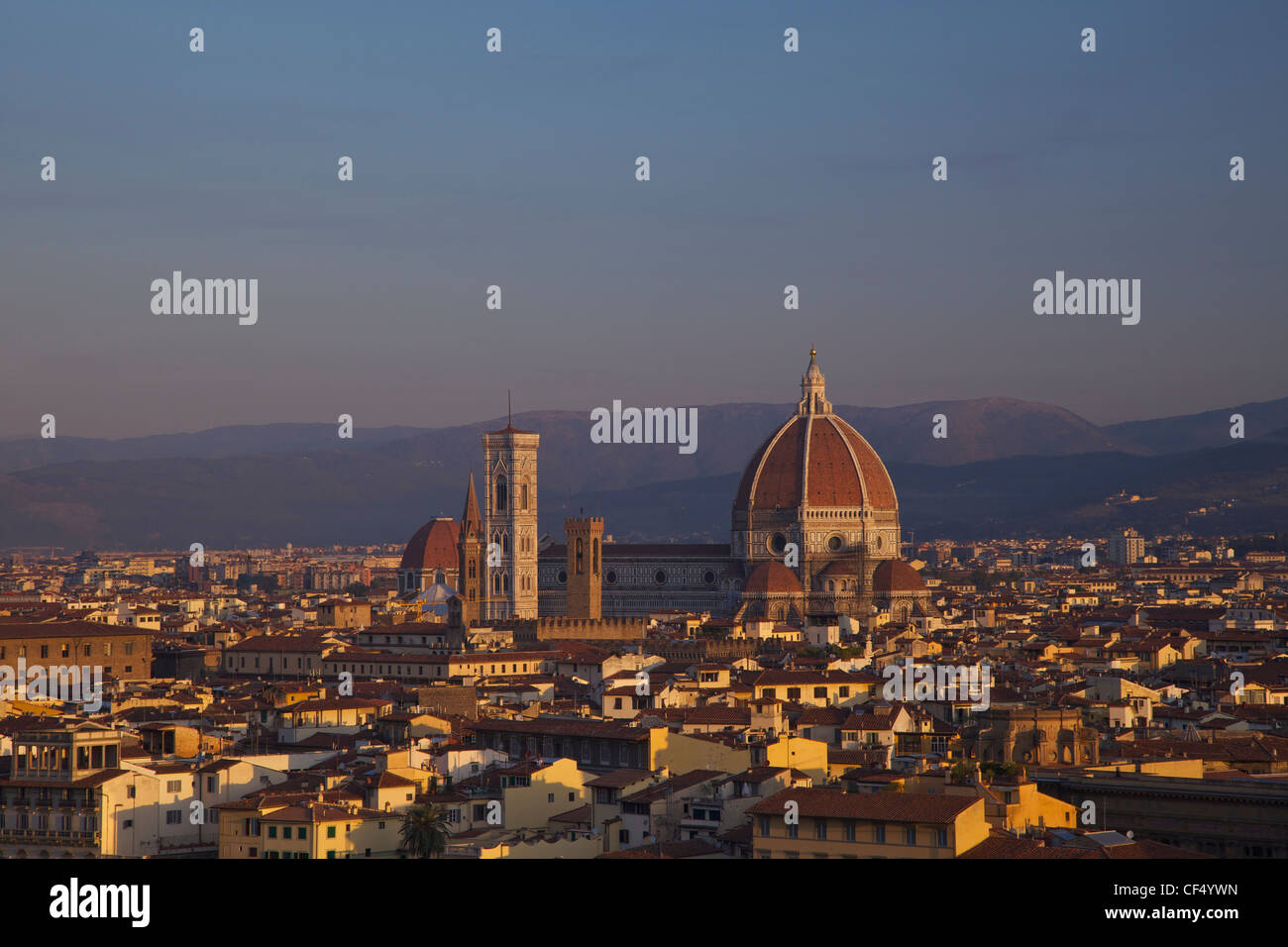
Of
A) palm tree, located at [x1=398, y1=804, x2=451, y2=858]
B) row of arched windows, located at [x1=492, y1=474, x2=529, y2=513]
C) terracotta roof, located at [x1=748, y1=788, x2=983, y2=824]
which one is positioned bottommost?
palm tree, located at [x1=398, y1=804, x2=451, y2=858]

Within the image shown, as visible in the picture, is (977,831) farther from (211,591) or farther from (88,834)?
(211,591)

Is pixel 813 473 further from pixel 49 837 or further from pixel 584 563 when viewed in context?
pixel 49 837

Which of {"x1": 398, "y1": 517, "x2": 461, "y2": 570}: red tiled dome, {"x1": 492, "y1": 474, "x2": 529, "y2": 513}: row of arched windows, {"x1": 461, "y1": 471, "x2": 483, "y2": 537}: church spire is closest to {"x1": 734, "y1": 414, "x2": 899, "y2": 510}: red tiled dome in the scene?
{"x1": 492, "y1": 474, "x2": 529, "y2": 513}: row of arched windows

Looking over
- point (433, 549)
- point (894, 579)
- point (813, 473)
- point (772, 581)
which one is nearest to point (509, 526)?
point (772, 581)

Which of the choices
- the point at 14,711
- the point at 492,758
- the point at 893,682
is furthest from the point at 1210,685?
the point at 14,711

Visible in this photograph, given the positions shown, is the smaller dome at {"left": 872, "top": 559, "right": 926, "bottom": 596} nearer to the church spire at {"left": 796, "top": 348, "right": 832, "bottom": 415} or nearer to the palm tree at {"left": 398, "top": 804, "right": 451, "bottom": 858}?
the church spire at {"left": 796, "top": 348, "right": 832, "bottom": 415}

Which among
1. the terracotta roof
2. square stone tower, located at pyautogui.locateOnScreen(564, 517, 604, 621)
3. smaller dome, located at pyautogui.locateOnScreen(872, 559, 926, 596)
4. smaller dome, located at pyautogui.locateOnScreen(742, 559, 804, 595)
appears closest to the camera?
the terracotta roof

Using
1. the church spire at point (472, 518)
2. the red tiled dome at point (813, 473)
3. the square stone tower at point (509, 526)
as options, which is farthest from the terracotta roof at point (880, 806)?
the church spire at point (472, 518)
